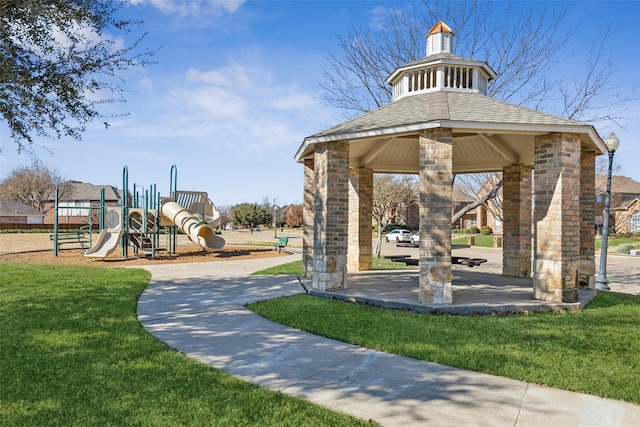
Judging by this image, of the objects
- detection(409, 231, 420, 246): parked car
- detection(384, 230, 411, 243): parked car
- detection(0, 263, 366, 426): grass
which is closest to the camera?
detection(0, 263, 366, 426): grass

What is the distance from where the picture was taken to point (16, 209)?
6328cm

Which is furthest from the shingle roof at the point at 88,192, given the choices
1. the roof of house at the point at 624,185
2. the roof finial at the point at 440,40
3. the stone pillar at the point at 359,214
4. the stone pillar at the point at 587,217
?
the roof of house at the point at 624,185

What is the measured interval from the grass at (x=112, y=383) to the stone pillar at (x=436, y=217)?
4.55 metres

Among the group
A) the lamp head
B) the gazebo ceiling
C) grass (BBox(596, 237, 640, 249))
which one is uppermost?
the lamp head

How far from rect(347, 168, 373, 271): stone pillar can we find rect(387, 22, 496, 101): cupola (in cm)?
293

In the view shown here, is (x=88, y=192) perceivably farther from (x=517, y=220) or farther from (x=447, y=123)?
(x=447, y=123)

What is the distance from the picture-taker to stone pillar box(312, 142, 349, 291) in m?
9.20

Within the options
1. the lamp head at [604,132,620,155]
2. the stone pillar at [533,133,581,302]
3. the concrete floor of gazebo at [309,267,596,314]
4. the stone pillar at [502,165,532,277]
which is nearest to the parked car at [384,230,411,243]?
the stone pillar at [502,165,532,277]

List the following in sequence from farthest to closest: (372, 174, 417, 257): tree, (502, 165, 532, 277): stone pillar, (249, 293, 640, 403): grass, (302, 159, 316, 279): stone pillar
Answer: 1. (372, 174, 417, 257): tree
2. (502, 165, 532, 277): stone pillar
3. (302, 159, 316, 279): stone pillar
4. (249, 293, 640, 403): grass

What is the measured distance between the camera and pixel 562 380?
4.41 metres

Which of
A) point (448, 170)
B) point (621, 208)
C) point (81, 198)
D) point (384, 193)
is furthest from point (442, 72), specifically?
point (81, 198)

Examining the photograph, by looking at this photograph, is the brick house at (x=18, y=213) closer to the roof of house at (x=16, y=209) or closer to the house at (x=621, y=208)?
the roof of house at (x=16, y=209)

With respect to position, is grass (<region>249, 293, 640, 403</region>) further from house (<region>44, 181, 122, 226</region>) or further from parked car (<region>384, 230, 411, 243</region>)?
house (<region>44, 181, 122, 226</region>)

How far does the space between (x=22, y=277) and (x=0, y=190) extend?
63776 millimetres
